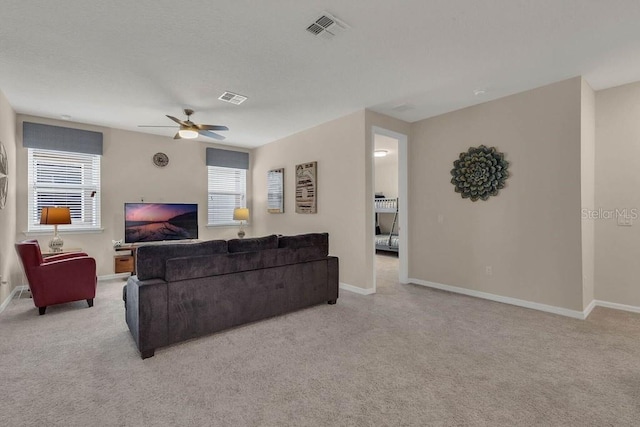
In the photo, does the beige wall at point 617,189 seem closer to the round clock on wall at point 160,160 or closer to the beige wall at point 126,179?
the beige wall at point 126,179

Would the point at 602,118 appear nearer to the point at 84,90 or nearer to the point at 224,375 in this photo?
the point at 224,375

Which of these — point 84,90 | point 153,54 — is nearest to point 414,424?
point 153,54

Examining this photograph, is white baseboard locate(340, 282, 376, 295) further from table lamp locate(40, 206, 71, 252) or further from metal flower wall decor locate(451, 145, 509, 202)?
table lamp locate(40, 206, 71, 252)

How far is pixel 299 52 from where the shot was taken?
2.78m

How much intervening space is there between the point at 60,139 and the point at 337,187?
4.40 metres

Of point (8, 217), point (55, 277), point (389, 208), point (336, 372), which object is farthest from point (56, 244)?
point (389, 208)

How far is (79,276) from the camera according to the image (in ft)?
11.9

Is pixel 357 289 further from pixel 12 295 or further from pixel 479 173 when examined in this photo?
pixel 12 295

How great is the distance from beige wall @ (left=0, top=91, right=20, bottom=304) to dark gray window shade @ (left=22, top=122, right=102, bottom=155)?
0.57 ft

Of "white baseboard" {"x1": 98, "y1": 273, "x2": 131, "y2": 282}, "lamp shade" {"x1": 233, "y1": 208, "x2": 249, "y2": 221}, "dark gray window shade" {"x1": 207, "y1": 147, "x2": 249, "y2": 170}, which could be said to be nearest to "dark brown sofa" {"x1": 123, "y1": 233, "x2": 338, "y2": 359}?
"white baseboard" {"x1": 98, "y1": 273, "x2": 131, "y2": 282}

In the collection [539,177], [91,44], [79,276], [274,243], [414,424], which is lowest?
[414,424]

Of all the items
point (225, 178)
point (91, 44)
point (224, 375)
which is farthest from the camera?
point (225, 178)

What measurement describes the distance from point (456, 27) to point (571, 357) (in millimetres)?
2801

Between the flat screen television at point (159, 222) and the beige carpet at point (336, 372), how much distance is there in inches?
79.2
